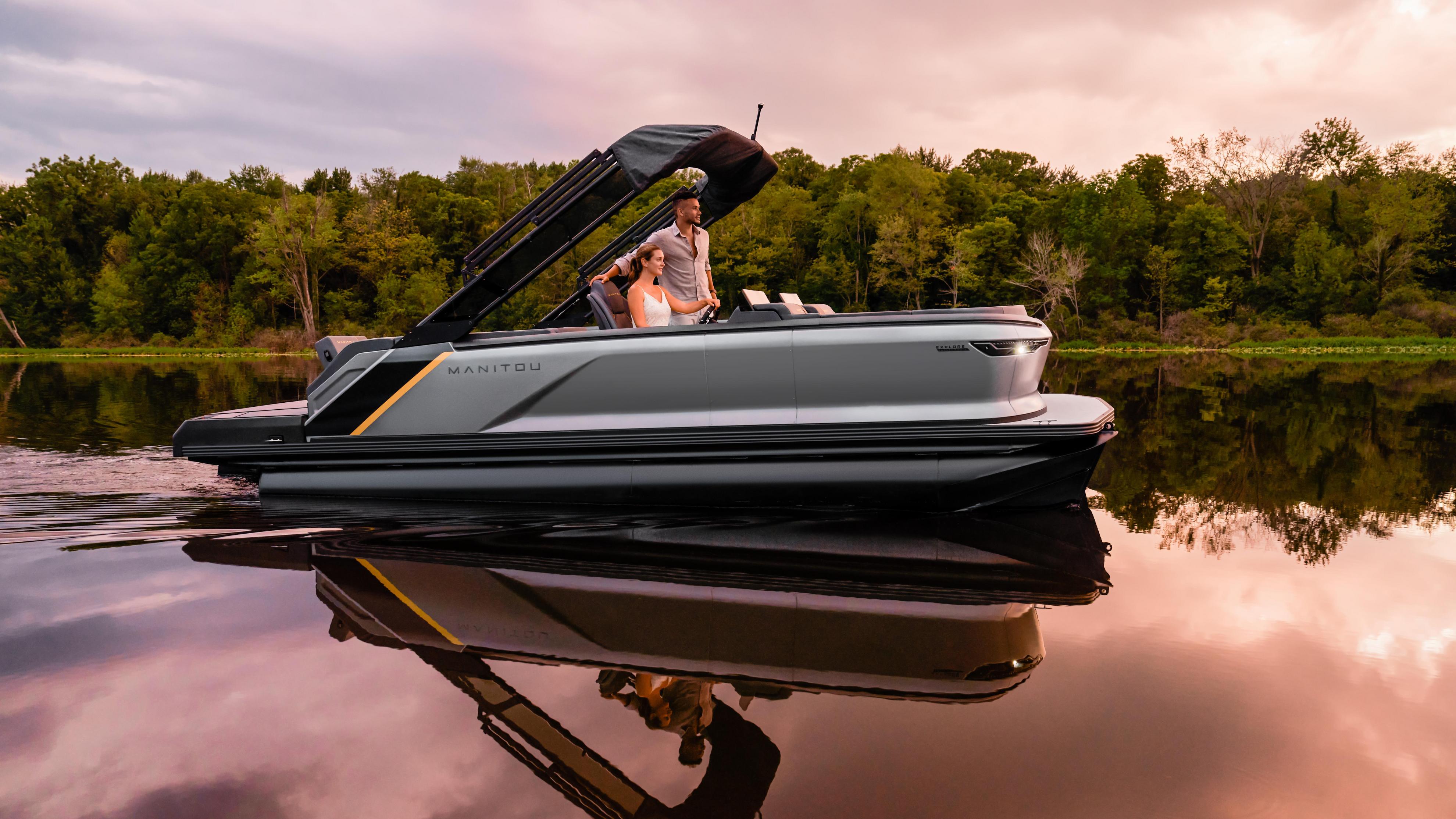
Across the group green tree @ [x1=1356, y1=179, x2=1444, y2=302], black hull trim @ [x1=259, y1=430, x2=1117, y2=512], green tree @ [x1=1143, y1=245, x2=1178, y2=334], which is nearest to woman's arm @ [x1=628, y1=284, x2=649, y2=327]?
black hull trim @ [x1=259, y1=430, x2=1117, y2=512]

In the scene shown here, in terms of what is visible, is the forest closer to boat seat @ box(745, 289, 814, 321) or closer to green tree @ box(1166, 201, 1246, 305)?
green tree @ box(1166, 201, 1246, 305)

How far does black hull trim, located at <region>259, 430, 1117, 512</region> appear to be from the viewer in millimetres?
3625

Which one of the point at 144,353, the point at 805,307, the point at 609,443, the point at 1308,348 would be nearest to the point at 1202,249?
the point at 1308,348

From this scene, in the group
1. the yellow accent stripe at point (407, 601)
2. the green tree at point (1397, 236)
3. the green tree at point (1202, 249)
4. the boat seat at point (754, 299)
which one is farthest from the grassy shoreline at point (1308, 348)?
the yellow accent stripe at point (407, 601)

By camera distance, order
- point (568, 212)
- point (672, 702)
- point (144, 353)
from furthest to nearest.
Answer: point (144, 353)
point (568, 212)
point (672, 702)

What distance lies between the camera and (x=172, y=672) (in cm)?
225

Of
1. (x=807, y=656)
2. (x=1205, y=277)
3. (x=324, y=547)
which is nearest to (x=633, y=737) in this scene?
(x=807, y=656)

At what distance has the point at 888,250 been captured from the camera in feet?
139

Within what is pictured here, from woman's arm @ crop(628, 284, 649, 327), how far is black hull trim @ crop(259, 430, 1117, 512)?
908 millimetres

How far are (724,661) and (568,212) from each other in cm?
286

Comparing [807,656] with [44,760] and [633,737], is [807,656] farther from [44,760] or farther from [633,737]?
[44,760]

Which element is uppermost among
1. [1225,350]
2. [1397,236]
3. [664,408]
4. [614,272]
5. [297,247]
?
Result: [297,247]

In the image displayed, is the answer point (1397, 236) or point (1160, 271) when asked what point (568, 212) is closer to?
point (1160, 271)

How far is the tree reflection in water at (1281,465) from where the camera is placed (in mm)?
3721
